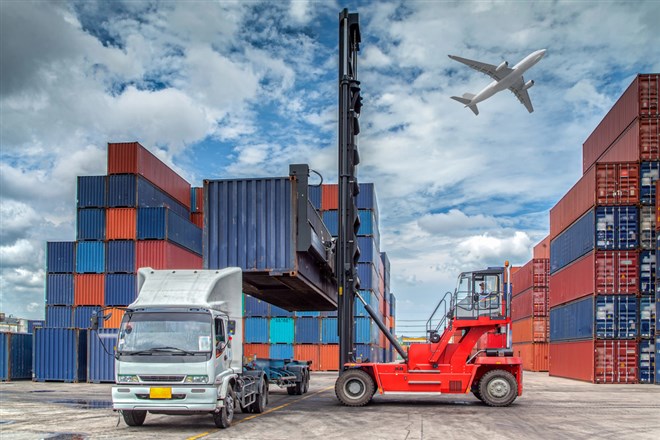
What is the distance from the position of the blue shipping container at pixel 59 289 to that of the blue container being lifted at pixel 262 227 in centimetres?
2502

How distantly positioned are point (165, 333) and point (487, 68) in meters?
33.8

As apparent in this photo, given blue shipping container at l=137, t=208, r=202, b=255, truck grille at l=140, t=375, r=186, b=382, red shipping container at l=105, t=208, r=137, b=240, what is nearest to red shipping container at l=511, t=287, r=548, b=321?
blue shipping container at l=137, t=208, r=202, b=255

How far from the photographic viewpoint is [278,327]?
45.6 meters

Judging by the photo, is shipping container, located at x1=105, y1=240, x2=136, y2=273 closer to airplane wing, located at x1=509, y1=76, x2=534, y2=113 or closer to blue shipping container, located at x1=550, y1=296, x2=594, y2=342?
blue shipping container, located at x1=550, y1=296, x2=594, y2=342

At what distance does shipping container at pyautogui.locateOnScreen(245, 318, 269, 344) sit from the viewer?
4569 cm

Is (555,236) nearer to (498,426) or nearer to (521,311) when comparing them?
(521,311)

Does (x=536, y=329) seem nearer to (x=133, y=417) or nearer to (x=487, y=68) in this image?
(x=487, y=68)

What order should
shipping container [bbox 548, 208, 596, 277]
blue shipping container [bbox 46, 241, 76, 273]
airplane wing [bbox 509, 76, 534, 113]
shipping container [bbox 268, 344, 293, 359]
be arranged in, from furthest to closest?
1. shipping container [bbox 268, 344, 293, 359]
2. airplane wing [bbox 509, 76, 534, 113]
3. blue shipping container [bbox 46, 241, 76, 273]
4. shipping container [bbox 548, 208, 596, 277]

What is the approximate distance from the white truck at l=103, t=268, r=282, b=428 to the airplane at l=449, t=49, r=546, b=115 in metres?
31.3

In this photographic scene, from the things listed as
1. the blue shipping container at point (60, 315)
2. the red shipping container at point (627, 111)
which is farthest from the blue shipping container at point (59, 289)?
the red shipping container at point (627, 111)

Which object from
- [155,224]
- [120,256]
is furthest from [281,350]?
[155,224]

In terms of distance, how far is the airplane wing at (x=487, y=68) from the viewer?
4068 centimetres

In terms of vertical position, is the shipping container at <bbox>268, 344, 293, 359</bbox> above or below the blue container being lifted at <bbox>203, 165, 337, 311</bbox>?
below

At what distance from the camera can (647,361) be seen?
3117cm
